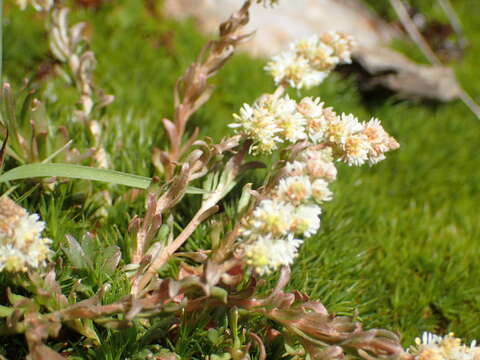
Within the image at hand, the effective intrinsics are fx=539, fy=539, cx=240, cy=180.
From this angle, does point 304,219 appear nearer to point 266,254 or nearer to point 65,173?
point 266,254

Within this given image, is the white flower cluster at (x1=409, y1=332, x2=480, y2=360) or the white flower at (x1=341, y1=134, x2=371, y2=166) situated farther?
the white flower at (x1=341, y1=134, x2=371, y2=166)

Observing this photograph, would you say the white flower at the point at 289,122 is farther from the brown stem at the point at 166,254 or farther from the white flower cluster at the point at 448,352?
the white flower cluster at the point at 448,352

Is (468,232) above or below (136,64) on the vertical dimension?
below

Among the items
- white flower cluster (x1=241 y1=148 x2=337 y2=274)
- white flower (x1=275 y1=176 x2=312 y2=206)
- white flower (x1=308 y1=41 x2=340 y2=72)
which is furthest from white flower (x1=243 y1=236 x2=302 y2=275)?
white flower (x1=308 y1=41 x2=340 y2=72)

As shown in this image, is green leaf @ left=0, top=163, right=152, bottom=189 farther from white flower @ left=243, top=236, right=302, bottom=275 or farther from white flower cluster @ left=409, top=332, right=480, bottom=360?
white flower cluster @ left=409, top=332, right=480, bottom=360

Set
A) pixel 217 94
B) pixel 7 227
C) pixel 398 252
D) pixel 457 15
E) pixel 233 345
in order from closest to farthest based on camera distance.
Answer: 1. pixel 7 227
2. pixel 233 345
3. pixel 398 252
4. pixel 217 94
5. pixel 457 15

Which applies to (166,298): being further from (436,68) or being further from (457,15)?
(457,15)

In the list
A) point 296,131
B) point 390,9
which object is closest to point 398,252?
point 296,131
